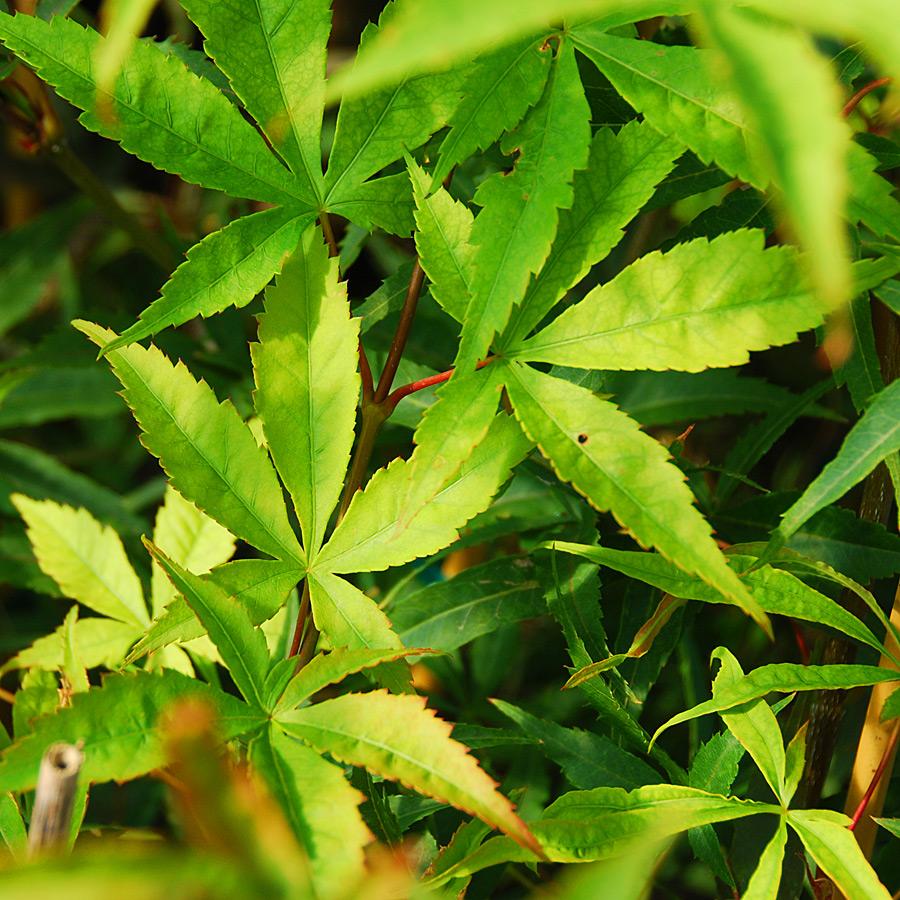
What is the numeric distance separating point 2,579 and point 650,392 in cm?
82

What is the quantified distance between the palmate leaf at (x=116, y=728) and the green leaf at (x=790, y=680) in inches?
11.7

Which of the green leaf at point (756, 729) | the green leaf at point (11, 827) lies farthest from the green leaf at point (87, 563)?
the green leaf at point (756, 729)

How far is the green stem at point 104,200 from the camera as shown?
3.12ft

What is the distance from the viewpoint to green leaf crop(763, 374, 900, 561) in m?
0.49

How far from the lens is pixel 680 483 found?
48 cm

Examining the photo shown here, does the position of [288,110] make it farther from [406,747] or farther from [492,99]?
[406,747]

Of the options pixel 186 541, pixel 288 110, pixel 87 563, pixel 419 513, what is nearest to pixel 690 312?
pixel 419 513

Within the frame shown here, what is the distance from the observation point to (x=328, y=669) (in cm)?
51

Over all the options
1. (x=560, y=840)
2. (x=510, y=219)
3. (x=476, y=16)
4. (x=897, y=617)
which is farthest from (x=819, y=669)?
(x=476, y=16)

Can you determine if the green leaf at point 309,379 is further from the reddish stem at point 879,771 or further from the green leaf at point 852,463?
the reddish stem at point 879,771

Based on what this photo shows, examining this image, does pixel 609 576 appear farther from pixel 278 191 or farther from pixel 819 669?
pixel 278 191

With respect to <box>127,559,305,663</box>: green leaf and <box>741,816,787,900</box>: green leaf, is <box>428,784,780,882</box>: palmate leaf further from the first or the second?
<box>127,559,305,663</box>: green leaf

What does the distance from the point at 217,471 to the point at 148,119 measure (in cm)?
25

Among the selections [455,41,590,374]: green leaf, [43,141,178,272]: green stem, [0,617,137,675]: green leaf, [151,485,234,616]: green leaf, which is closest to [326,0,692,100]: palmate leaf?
[455,41,590,374]: green leaf
